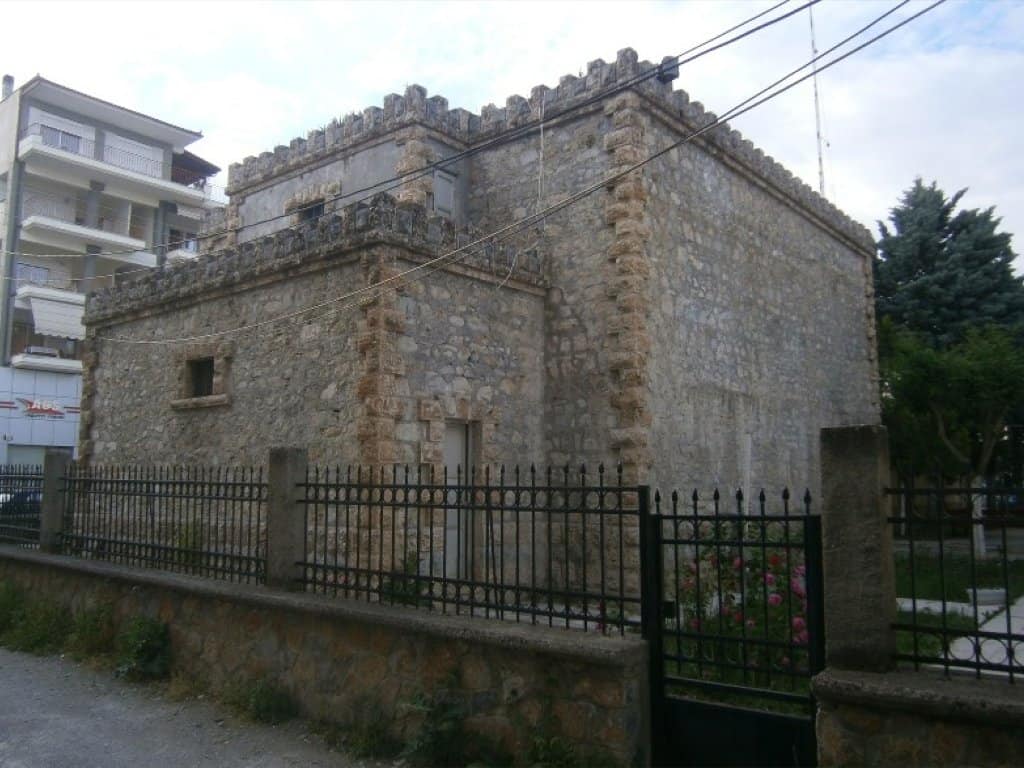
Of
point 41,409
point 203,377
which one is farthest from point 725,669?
point 41,409

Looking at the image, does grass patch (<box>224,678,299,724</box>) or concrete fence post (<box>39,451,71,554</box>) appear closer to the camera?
grass patch (<box>224,678,299,724</box>)

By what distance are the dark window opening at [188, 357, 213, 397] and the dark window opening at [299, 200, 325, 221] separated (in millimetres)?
3142

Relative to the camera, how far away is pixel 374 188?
12.0 metres

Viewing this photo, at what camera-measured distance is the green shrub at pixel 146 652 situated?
6.92 metres

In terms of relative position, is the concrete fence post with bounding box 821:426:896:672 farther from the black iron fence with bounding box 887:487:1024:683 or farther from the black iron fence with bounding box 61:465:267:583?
the black iron fence with bounding box 61:465:267:583

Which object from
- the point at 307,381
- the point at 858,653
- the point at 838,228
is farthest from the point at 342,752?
the point at 838,228

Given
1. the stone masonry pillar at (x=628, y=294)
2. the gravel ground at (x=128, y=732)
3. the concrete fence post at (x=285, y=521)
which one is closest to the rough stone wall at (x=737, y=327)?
the stone masonry pillar at (x=628, y=294)

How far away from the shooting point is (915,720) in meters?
3.79


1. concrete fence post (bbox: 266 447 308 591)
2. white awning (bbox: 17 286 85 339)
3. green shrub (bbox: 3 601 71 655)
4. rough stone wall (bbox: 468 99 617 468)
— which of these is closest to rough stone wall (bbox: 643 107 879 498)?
rough stone wall (bbox: 468 99 617 468)

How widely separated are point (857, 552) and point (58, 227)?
30330 mm

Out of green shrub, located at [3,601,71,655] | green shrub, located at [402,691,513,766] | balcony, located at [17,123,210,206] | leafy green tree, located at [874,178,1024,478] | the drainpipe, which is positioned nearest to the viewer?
green shrub, located at [402,691,513,766]

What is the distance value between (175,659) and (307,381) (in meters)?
3.40

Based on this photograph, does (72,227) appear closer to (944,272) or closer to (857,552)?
(944,272)

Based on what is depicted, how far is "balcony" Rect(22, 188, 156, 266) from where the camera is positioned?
28.1m
